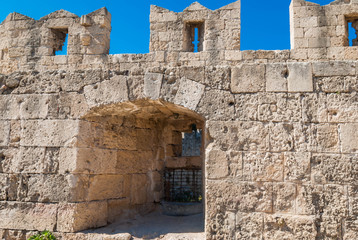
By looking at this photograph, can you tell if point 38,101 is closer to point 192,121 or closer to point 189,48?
point 192,121

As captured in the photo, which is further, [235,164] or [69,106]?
[69,106]

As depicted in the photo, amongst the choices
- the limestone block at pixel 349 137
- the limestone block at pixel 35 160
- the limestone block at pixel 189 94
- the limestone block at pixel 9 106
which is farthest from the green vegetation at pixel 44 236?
the limestone block at pixel 349 137

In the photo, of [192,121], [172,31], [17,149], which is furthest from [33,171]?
[172,31]

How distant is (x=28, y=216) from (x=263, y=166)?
2905mm

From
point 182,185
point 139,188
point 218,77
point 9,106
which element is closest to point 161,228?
point 139,188

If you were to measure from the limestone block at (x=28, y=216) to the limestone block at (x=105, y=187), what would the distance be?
50 centimetres

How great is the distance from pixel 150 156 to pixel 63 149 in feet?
5.85

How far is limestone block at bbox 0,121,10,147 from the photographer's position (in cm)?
415

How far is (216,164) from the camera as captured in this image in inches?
140

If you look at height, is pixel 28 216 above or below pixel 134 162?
below

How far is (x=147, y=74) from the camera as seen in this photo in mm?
3842

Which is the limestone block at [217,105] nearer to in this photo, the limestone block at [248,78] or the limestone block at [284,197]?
the limestone block at [248,78]

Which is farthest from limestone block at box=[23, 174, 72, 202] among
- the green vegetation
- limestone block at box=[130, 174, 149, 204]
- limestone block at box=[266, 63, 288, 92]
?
limestone block at box=[266, 63, 288, 92]

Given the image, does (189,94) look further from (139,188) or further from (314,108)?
(139,188)
